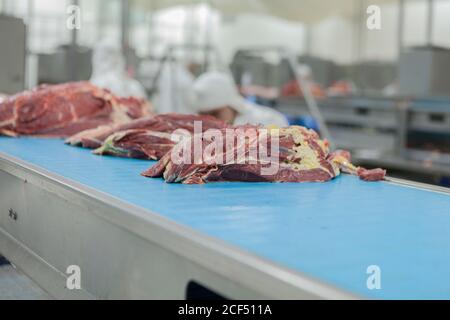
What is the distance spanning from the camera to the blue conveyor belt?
3.88 feet

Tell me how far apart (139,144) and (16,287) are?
774 millimetres

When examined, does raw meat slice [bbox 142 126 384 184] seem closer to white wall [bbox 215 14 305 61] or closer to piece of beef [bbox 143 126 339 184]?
piece of beef [bbox 143 126 339 184]

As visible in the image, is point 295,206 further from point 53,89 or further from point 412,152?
point 412,152

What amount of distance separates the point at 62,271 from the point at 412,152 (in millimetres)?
4364

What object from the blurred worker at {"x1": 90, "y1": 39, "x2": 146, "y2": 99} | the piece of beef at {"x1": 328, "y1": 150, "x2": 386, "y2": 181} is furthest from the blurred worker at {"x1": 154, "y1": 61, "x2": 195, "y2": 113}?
the piece of beef at {"x1": 328, "y1": 150, "x2": 386, "y2": 181}

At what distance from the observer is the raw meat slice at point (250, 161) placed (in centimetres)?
210

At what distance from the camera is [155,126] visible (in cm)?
281

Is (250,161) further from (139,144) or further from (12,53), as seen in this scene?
(12,53)

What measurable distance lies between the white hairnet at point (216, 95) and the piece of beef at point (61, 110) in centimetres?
87

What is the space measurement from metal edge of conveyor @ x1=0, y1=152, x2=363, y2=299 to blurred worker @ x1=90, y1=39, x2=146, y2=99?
449 centimetres

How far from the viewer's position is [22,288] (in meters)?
2.52

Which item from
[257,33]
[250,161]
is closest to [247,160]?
[250,161]

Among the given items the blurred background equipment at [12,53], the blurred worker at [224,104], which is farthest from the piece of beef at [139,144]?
the blurred background equipment at [12,53]
